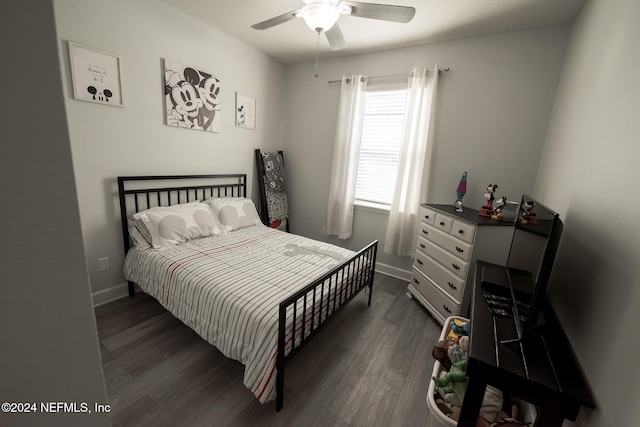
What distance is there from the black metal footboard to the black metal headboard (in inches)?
70.9

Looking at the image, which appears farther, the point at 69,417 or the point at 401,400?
the point at 401,400

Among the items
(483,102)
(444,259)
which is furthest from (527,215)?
(483,102)

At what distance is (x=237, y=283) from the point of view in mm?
1725

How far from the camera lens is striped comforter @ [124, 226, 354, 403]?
1.42m

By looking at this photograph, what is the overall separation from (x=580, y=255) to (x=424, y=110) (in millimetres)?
2014

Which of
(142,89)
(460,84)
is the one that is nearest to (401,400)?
(460,84)

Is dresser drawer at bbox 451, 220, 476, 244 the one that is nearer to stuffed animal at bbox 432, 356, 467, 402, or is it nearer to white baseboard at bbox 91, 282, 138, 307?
stuffed animal at bbox 432, 356, 467, 402

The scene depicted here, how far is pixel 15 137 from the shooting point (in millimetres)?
365

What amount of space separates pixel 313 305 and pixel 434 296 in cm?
134

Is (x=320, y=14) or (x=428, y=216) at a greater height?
(x=320, y=14)

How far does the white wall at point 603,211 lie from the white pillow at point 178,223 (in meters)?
2.67

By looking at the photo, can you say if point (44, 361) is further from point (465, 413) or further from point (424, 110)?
point (424, 110)

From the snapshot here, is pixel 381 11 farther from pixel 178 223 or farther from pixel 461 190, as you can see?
pixel 178 223

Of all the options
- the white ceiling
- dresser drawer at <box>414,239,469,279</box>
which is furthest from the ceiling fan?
dresser drawer at <box>414,239,469,279</box>
